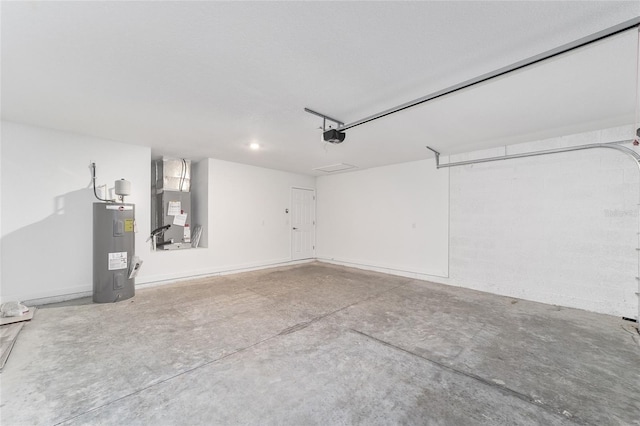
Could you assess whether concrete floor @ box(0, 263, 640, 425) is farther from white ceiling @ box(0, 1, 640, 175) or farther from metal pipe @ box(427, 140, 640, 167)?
white ceiling @ box(0, 1, 640, 175)

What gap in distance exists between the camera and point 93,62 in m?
2.11

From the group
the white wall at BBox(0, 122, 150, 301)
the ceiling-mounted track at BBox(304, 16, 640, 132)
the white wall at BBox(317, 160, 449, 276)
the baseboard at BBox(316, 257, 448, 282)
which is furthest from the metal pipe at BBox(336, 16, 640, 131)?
the white wall at BBox(0, 122, 150, 301)

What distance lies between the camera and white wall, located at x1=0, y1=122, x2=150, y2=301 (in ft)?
11.5

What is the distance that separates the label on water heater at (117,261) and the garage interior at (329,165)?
0.03 m

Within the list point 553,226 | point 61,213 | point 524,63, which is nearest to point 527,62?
point 524,63

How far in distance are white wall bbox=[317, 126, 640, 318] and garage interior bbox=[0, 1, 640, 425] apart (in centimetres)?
3

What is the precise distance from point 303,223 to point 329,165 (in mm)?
2110

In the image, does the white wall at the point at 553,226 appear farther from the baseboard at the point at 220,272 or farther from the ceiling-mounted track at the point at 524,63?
the baseboard at the point at 220,272

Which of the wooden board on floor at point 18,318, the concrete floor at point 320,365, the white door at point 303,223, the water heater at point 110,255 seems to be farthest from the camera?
the white door at point 303,223

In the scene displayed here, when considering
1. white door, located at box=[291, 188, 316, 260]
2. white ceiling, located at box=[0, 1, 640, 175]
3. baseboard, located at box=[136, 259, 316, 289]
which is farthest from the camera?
white door, located at box=[291, 188, 316, 260]

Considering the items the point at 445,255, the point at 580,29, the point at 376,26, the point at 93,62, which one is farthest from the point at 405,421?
the point at 445,255

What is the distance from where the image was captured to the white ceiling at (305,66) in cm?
161

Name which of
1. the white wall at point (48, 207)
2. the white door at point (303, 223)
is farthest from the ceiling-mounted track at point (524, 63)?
the white door at point (303, 223)

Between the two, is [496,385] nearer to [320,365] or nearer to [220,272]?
[320,365]
